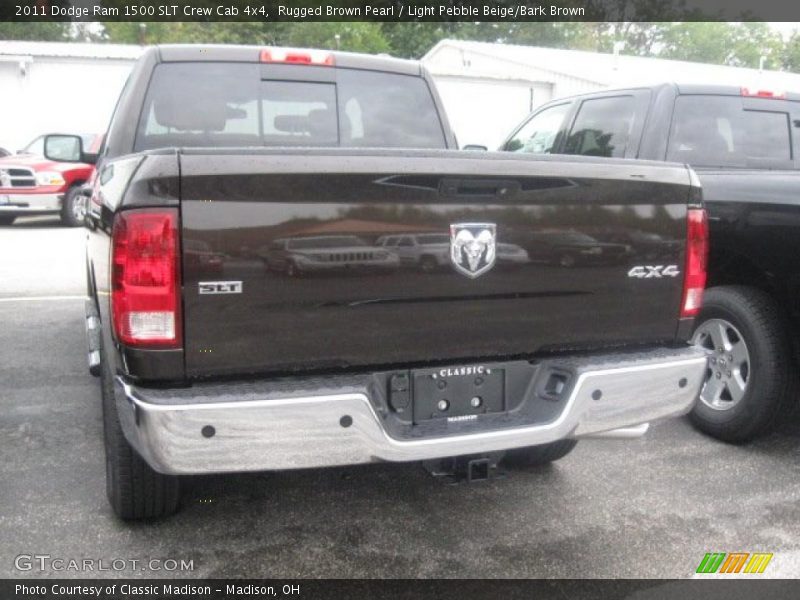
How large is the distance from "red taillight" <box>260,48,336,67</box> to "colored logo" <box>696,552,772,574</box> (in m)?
3.13

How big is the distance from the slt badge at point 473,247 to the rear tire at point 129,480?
4.55ft

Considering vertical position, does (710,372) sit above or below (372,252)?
below

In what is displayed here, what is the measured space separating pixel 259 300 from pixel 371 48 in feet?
146

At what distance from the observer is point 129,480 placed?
2951 mm

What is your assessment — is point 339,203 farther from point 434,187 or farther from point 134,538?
point 134,538

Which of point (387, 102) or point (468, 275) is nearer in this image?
point (468, 275)

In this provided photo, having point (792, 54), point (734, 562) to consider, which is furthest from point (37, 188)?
point (792, 54)

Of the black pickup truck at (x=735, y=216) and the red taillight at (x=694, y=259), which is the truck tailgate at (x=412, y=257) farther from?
the black pickup truck at (x=735, y=216)

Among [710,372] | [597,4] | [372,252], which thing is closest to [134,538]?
[372,252]

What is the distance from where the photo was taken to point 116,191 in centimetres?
246

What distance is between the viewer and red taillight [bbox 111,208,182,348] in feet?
7.47

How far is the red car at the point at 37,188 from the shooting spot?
14047 mm

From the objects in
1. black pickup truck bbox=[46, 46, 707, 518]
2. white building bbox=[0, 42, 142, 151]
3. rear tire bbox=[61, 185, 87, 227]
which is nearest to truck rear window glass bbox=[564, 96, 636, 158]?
black pickup truck bbox=[46, 46, 707, 518]

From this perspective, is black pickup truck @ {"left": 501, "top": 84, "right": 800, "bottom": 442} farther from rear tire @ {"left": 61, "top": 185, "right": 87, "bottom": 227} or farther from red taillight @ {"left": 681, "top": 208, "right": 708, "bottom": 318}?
rear tire @ {"left": 61, "top": 185, "right": 87, "bottom": 227}
